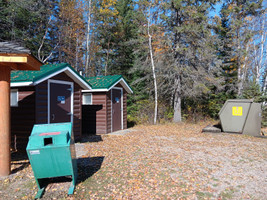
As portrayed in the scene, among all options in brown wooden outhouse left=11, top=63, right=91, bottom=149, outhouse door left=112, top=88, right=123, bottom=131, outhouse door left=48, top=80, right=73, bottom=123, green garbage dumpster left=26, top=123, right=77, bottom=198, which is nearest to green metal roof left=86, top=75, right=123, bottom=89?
outhouse door left=112, top=88, right=123, bottom=131

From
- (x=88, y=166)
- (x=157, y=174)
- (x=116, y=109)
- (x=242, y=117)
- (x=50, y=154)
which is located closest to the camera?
(x=50, y=154)

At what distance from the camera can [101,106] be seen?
1026 cm

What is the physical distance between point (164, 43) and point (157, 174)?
1186 centimetres

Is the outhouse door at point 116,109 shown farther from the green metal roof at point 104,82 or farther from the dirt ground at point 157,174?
the dirt ground at point 157,174

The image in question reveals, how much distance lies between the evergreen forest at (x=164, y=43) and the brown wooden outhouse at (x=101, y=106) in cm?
462

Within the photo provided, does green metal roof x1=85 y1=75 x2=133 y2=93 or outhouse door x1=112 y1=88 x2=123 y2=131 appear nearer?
green metal roof x1=85 y1=75 x2=133 y2=93

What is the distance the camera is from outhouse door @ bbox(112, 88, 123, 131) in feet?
36.2

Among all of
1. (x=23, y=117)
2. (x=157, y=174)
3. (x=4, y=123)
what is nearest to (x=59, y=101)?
(x=23, y=117)

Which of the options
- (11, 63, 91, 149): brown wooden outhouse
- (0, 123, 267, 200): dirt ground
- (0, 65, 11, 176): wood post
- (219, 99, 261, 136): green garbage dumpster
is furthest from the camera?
(219, 99, 261, 136): green garbage dumpster

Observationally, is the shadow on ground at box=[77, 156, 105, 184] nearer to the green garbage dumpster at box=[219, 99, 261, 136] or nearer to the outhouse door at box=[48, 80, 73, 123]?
the outhouse door at box=[48, 80, 73, 123]

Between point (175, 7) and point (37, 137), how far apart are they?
1359 cm

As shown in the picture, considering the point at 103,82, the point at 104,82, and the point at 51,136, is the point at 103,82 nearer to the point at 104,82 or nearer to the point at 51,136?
the point at 104,82

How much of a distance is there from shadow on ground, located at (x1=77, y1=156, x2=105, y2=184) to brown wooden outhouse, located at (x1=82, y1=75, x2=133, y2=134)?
177 inches

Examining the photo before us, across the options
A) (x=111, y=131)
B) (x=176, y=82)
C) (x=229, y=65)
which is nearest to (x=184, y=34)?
(x=176, y=82)
